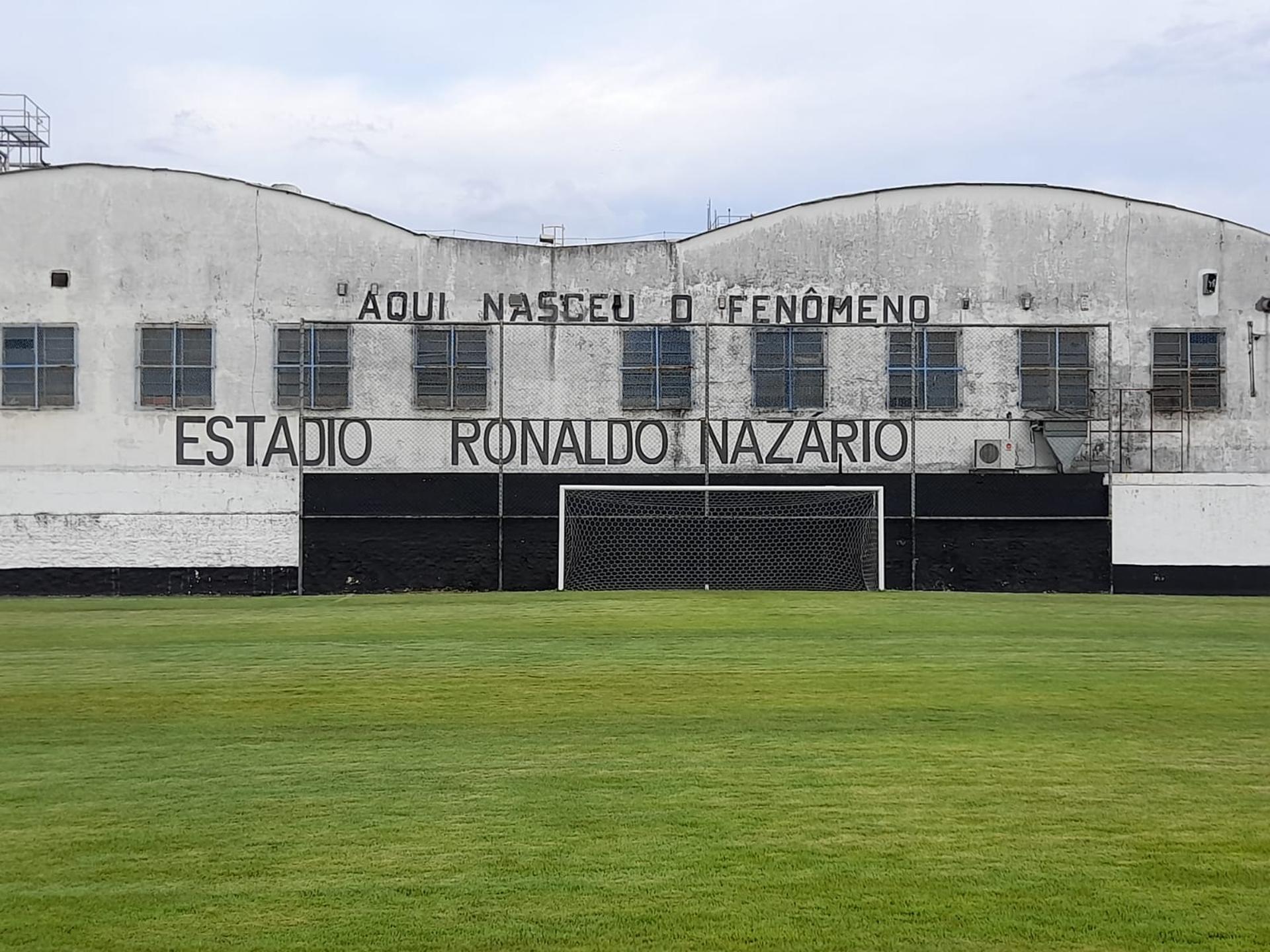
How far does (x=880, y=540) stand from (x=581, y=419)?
20.3 feet

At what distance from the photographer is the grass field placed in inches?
247

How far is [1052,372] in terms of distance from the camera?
1129 inches

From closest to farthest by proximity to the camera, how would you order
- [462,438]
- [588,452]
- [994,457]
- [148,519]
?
[148,519] → [994,457] → [462,438] → [588,452]

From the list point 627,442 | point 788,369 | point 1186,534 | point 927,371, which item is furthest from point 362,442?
point 1186,534

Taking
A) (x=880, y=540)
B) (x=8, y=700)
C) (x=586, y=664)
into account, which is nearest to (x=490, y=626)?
(x=586, y=664)

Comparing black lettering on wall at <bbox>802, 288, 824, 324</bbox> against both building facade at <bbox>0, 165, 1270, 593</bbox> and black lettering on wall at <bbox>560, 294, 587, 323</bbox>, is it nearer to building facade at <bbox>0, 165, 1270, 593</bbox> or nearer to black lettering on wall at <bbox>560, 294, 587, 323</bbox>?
building facade at <bbox>0, 165, 1270, 593</bbox>

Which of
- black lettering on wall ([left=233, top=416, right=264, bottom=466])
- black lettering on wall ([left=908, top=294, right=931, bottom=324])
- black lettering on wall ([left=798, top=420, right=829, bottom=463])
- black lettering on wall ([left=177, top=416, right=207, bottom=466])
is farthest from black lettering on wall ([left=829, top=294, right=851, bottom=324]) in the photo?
black lettering on wall ([left=177, top=416, right=207, bottom=466])

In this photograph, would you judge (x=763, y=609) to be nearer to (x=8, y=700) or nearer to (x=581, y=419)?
(x=581, y=419)

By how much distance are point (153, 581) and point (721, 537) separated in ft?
34.9

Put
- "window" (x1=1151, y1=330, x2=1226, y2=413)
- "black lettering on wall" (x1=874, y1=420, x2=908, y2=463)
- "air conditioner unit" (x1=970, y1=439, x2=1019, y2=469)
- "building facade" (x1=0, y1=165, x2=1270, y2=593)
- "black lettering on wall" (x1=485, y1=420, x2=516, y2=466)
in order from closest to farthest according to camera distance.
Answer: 1. "building facade" (x1=0, y1=165, x2=1270, y2=593)
2. "air conditioner unit" (x1=970, y1=439, x2=1019, y2=469)
3. "black lettering on wall" (x1=485, y1=420, x2=516, y2=466)
4. "black lettering on wall" (x1=874, y1=420, x2=908, y2=463)
5. "window" (x1=1151, y1=330, x2=1226, y2=413)

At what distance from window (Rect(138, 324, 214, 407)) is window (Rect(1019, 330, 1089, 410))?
15892 mm

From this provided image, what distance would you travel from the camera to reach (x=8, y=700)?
41.0 feet

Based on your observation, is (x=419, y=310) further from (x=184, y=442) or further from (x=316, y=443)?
(x=184, y=442)

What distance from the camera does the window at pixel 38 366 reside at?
1111 inches
